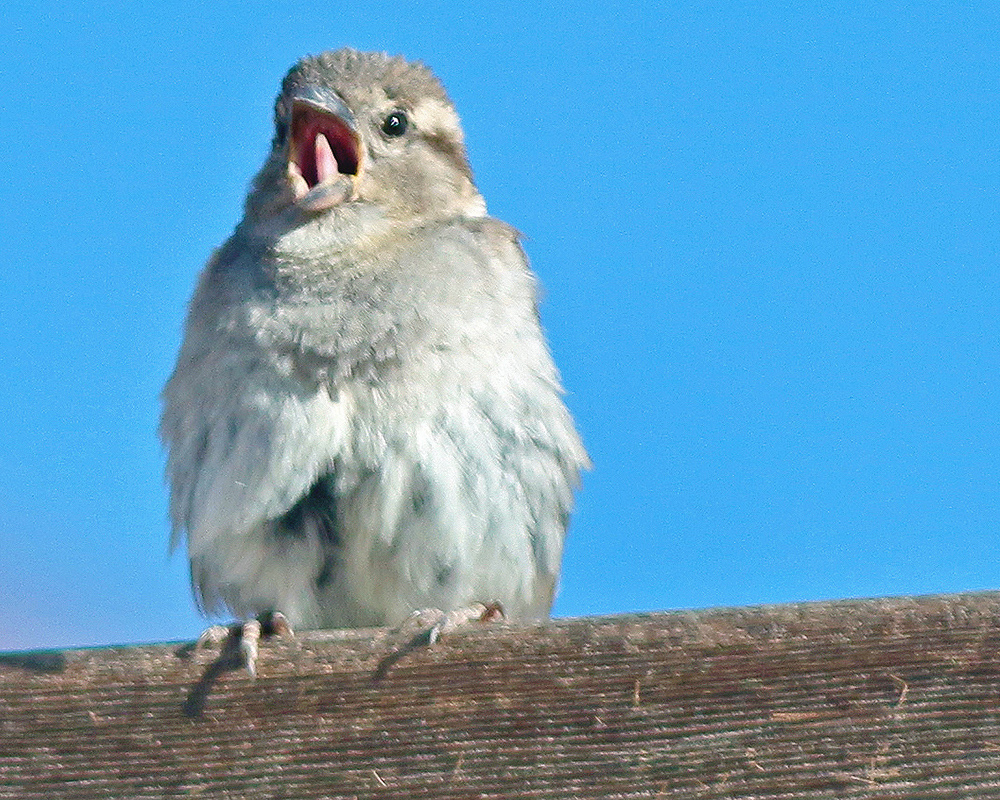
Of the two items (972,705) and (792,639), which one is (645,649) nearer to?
(792,639)

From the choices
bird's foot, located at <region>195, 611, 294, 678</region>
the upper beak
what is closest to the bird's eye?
the upper beak

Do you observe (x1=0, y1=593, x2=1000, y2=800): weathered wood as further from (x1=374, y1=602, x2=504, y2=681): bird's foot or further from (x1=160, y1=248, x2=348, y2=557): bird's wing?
(x1=160, y1=248, x2=348, y2=557): bird's wing

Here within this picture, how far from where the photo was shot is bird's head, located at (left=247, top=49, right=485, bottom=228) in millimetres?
4309

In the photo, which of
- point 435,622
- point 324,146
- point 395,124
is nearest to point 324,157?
point 324,146

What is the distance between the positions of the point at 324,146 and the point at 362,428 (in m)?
1.12

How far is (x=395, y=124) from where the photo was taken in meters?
4.58

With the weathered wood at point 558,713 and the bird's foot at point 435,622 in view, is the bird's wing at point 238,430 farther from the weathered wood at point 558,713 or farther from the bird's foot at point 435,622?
the weathered wood at point 558,713

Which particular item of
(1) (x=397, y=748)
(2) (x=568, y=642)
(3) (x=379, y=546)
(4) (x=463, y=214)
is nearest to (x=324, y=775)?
(1) (x=397, y=748)

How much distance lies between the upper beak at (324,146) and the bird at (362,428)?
24 mm

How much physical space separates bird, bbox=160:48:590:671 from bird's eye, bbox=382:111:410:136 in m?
0.34

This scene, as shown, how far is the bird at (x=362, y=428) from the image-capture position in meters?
3.63

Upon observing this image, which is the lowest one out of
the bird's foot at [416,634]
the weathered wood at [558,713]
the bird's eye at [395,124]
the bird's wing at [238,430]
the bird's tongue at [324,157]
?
the weathered wood at [558,713]

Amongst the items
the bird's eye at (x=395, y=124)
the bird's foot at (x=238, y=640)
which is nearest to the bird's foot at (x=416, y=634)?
the bird's foot at (x=238, y=640)

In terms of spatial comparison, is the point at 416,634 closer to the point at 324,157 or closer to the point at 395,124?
the point at 324,157
